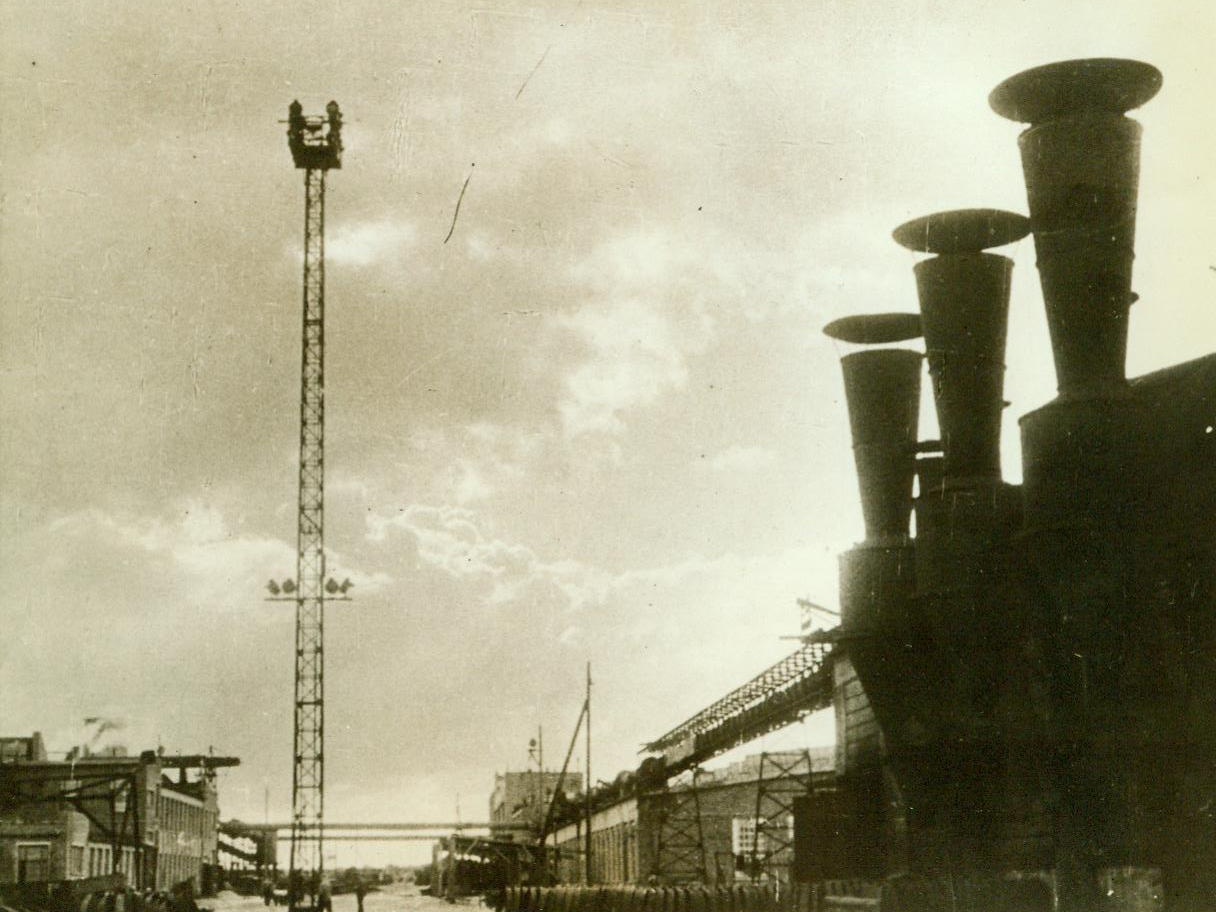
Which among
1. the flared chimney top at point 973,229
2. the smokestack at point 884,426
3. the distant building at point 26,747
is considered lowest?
the distant building at point 26,747

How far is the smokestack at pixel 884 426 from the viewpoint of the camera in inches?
924

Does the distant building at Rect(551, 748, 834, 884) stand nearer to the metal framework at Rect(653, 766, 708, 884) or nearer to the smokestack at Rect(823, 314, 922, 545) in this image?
the metal framework at Rect(653, 766, 708, 884)

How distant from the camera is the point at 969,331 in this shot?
2031cm

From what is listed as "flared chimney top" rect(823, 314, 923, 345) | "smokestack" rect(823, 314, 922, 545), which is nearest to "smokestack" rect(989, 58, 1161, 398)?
"smokestack" rect(823, 314, 922, 545)

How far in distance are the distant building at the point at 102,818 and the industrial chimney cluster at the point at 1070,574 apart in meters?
15.9

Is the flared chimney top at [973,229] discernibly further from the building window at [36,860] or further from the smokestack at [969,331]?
the building window at [36,860]

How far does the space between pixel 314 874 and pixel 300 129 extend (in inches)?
884

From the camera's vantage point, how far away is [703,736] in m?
39.4

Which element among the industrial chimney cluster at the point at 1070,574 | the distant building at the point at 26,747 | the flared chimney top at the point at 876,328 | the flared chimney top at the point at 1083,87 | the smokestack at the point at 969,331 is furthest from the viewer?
the distant building at the point at 26,747

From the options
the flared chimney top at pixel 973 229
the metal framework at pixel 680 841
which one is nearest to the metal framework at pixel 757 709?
the metal framework at pixel 680 841

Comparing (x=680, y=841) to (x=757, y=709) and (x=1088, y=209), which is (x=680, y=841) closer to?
(x=757, y=709)

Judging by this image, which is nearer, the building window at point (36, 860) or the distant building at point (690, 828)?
the distant building at point (690, 828)

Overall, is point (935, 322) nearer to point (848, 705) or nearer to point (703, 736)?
point (848, 705)

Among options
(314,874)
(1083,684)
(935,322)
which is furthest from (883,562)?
(314,874)
